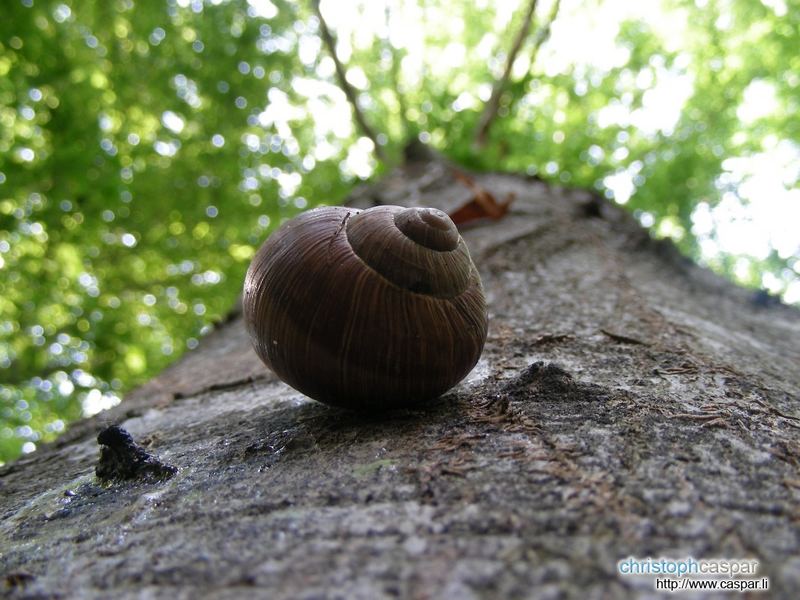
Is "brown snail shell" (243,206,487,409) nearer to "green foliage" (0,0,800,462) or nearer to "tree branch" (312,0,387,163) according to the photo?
"green foliage" (0,0,800,462)

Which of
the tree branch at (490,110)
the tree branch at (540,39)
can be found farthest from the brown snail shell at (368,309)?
the tree branch at (540,39)

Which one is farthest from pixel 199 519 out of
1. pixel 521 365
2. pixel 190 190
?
pixel 190 190

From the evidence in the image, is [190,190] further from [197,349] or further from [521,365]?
[521,365]

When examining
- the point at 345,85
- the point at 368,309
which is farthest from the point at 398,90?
the point at 368,309

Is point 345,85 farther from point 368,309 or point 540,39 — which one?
point 368,309

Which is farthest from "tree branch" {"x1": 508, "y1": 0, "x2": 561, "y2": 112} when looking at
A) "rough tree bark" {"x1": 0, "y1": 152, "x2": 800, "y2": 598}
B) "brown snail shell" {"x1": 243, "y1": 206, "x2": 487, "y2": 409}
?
"brown snail shell" {"x1": 243, "y1": 206, "x2": 487, "y2": 409}

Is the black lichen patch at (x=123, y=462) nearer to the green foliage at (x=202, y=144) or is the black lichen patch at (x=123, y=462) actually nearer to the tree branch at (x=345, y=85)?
the green foliage at (x=202, y=144)
